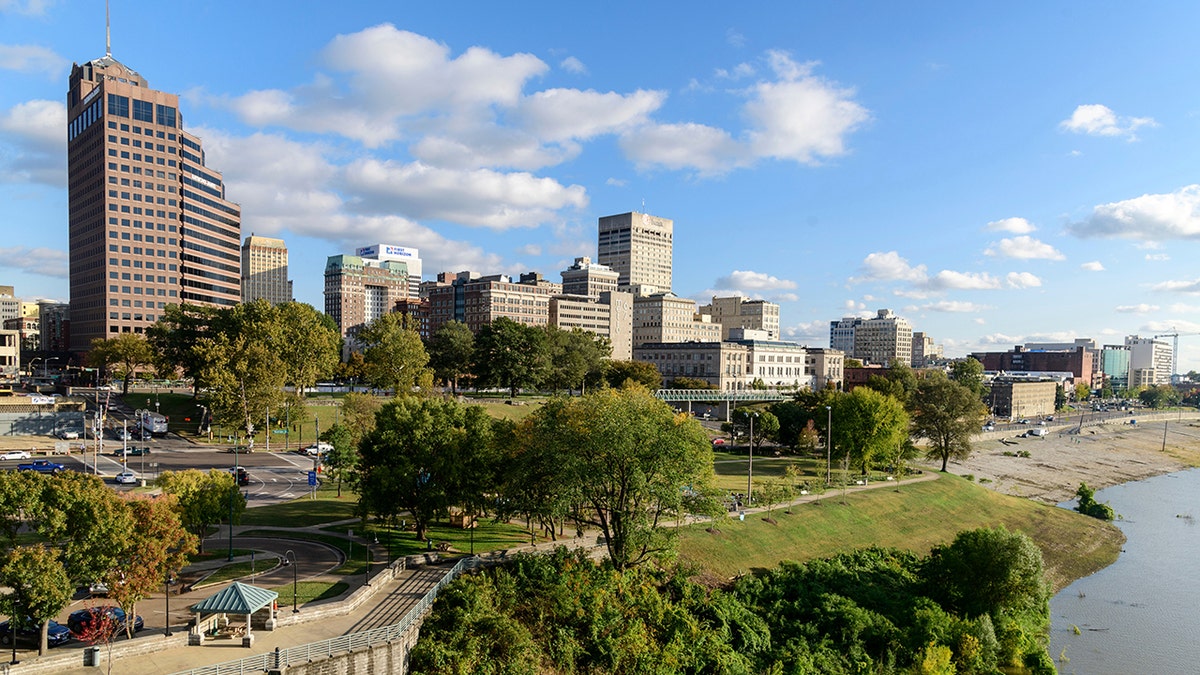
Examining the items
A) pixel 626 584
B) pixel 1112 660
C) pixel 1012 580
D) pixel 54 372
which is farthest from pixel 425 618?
pixel 54 372

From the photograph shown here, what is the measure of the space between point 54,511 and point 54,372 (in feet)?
576

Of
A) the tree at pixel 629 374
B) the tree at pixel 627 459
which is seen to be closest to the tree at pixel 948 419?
the tree at pixel 627 459

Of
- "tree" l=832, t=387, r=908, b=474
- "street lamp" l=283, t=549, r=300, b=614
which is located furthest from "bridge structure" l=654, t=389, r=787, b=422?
"street lamp" l=283, t=549, r=300, b=614

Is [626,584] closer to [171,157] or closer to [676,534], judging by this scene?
[676,534]

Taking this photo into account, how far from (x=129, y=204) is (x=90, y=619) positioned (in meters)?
149

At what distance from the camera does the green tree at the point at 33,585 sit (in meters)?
25.1

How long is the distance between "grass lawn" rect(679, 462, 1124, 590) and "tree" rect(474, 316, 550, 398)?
220 ft

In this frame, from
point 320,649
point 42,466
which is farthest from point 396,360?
point 320,649

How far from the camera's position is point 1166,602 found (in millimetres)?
56031

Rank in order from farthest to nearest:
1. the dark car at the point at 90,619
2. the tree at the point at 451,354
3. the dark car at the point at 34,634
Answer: the tree at the point at 451,354 → the dark car at the point at 90,619 → the dark car at the point at 34,634

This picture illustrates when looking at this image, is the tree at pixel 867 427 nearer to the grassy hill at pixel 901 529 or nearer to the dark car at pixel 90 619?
the grassy hill at pixel 901 529

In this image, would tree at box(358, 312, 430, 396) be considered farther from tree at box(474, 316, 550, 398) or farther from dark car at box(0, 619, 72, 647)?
dark car at box(0, 619, 72, 647)

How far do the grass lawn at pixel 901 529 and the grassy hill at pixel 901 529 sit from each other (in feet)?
0.27

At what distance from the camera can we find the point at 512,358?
127 m
